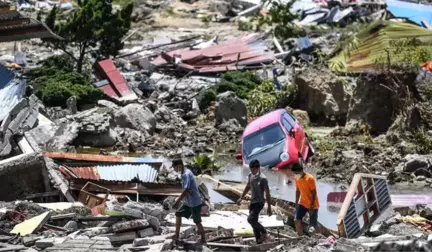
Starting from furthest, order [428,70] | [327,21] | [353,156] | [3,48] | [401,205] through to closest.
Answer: [327,21], [3,48], [428,70], [353,156], [401,205]

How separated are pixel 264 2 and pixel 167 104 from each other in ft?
64.8

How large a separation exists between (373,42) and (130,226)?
59.9 ft

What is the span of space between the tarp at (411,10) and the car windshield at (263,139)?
18244 millimetres

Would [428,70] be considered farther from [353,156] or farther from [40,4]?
[40,4]

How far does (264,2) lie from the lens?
48.0 metres

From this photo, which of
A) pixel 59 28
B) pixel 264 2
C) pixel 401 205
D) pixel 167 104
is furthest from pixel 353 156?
pixel 264 2

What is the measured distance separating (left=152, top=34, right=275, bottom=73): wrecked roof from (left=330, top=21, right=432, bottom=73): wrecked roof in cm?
397

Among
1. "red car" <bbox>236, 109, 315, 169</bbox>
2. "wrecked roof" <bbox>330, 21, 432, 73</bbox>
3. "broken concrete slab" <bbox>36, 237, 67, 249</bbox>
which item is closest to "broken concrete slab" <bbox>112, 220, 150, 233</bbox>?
"broken concrete slab" <bbox>36, 237, 67, 249</bbox>

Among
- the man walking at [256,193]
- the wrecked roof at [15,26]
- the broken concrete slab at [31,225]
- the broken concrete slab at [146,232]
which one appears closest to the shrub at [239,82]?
the wrecked roof at [15,26]

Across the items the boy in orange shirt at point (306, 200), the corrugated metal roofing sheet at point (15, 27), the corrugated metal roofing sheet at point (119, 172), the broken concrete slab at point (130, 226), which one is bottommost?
the corrugated metal roofing sheet at point (119, 172)

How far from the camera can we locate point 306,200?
1394 cm

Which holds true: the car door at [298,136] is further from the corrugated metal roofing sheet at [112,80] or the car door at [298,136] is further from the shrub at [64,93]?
the corrugated metal roofing sheet at [112,80]

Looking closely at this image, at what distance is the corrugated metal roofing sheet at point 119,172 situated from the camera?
58.2 feet

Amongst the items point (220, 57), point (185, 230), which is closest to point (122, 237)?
point (185, 230)
